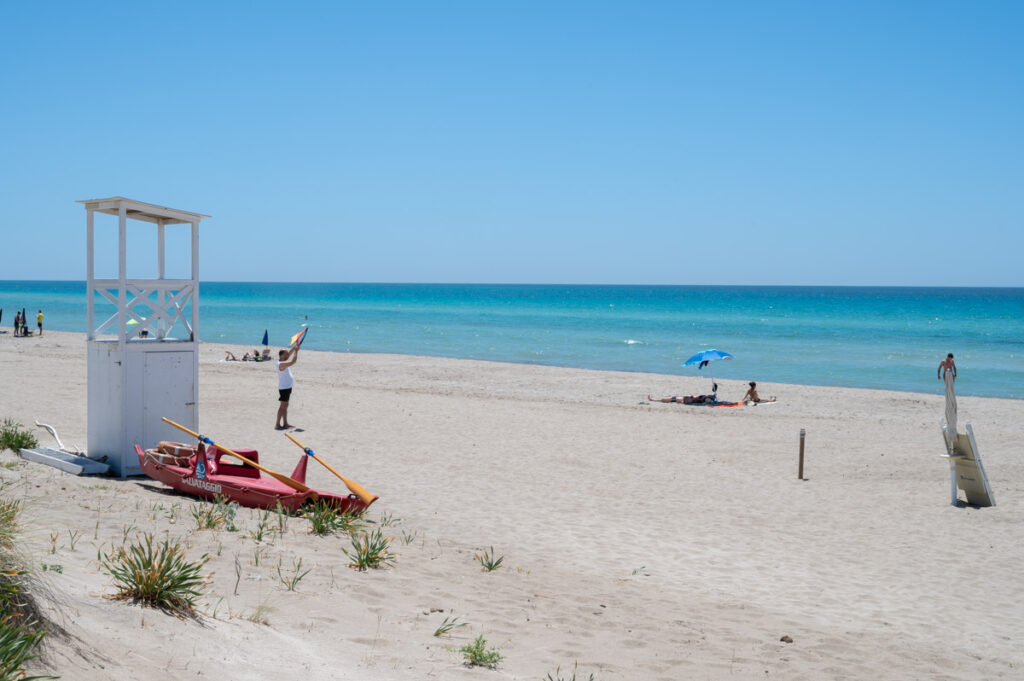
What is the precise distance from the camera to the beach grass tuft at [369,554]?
6961 mm

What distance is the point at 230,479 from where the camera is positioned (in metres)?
8.98

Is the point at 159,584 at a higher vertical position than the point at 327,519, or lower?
higher

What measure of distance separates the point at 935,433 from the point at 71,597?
54.8 ft

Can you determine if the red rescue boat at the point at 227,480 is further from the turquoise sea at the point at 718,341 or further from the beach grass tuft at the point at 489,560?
the turquoise sea at the point at 718,341

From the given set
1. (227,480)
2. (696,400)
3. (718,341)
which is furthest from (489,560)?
(718,341)

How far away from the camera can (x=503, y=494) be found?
1098 cm

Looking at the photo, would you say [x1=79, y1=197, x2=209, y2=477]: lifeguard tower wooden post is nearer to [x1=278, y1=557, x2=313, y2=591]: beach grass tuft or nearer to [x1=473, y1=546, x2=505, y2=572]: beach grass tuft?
[x1=278, y1=557, x2=313, y2=591]: beach grass tuft

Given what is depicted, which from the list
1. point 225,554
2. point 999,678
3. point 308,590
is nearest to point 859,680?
point 999,678

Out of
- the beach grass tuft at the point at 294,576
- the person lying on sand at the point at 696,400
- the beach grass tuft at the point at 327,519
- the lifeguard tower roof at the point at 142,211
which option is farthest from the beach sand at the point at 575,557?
the person lying on sand at the point at 696,400

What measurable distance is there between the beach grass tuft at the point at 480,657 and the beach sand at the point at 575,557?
0.08 metres


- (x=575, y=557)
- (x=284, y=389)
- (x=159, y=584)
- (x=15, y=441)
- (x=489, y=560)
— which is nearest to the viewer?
(x=159, y=584)

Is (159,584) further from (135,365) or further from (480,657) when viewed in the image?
(135,365)

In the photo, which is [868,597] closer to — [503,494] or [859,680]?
[859,680]

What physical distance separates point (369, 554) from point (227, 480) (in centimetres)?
266
